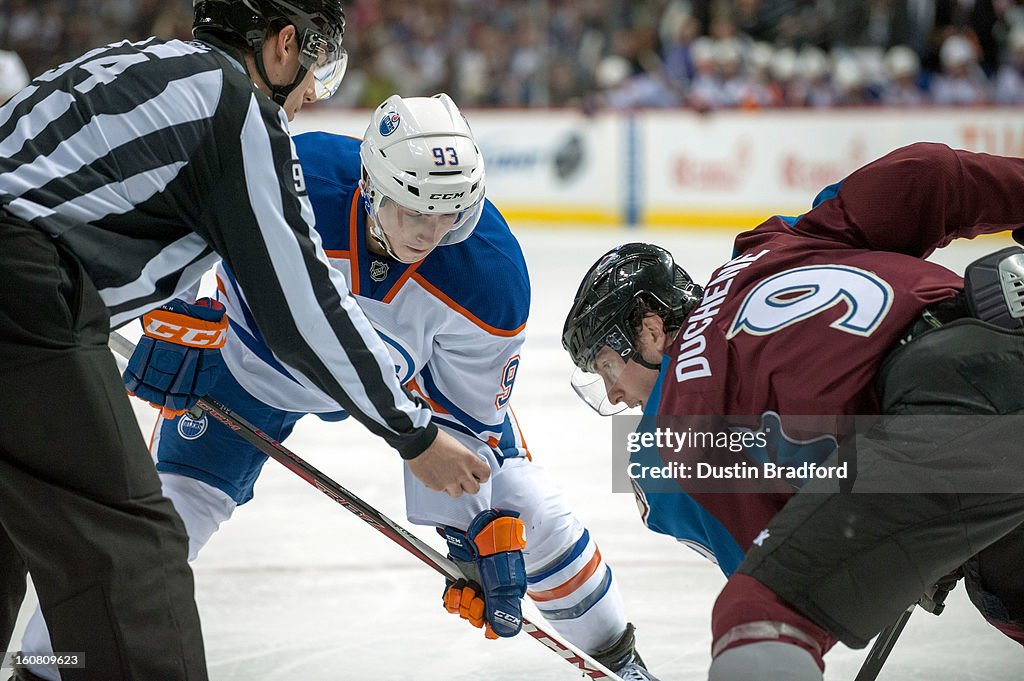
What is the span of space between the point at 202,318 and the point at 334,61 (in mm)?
533

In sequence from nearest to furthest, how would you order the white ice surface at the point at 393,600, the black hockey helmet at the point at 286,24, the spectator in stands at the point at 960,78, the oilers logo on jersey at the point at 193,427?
the black hockey helmet at the point at 286,24, the oilers logo on jersey at the point at 193,427, the white ice surface at the point at 393,600, the spectator in stands at the point at 960,78

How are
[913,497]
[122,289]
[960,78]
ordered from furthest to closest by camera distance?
[960,78] < [122,289] < [913,497]

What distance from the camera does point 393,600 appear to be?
116 inches

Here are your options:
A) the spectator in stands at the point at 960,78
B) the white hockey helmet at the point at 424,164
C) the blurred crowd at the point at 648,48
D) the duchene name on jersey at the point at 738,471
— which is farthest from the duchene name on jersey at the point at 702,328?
the spectator in stands at the point at 960,78

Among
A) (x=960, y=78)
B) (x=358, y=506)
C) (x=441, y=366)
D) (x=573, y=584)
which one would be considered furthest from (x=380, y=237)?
(x=960, y=78)

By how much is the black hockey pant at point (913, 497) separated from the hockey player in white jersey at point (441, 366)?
2.86ft

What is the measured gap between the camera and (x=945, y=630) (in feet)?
9.02

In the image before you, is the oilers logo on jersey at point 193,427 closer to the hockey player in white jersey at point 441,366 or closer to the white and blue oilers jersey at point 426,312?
the hockey player in white jersey at point 441,366

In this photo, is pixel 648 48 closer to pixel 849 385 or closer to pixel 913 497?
pixel 849 385

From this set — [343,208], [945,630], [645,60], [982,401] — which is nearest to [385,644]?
[343,208]

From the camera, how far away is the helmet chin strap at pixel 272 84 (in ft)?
6.28

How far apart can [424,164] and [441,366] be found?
0.44m

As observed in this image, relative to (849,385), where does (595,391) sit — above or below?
below

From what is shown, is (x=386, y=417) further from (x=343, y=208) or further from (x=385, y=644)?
(x=385, y=644)
